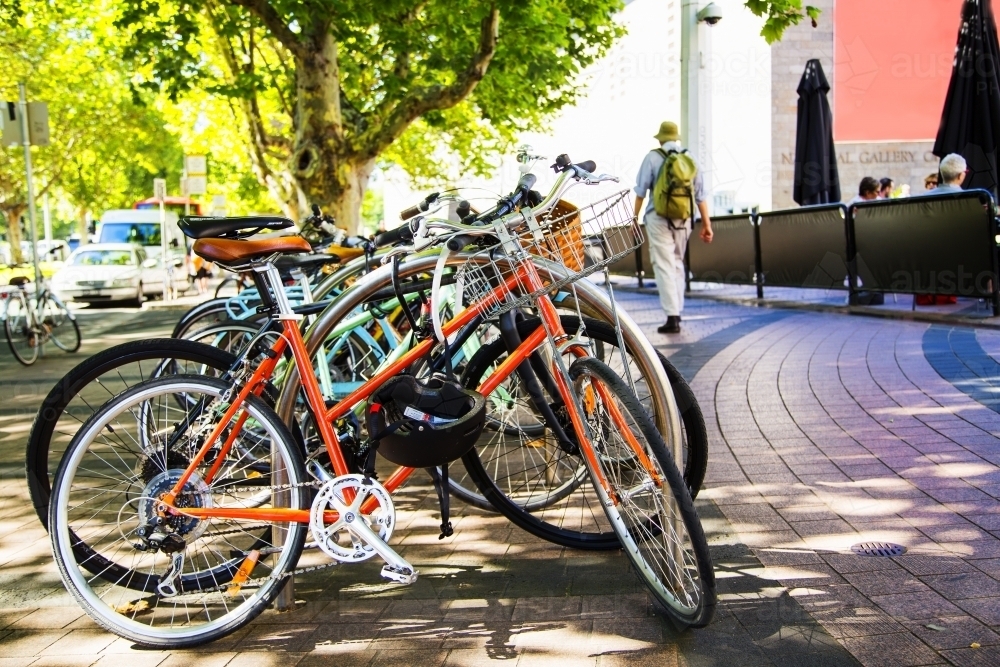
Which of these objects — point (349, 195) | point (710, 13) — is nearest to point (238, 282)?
point (349, 195)

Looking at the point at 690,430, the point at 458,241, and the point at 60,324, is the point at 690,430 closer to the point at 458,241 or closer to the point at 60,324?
the point at 458,241

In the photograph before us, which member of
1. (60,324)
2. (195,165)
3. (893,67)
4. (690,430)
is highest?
(893,67)

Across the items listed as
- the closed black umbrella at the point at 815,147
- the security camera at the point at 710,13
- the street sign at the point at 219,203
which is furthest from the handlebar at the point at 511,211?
the street sign at the point at 219,203

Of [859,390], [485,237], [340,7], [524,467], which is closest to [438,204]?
[485,237]

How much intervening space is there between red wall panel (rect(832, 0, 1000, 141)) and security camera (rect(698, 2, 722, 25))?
43.0 ft

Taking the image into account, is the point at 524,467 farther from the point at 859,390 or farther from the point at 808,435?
the point at 859,390

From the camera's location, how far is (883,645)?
2.92 metres

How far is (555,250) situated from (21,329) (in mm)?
11307

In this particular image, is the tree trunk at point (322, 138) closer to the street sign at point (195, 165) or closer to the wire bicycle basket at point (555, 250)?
the wire bicycle basket at point (555, 250)

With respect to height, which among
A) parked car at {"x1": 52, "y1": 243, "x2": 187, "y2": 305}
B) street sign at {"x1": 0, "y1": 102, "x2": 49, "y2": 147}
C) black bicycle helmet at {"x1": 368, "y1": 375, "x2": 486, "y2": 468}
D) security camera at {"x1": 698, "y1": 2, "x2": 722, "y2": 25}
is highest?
security camera at {"x1": 698, "y1": 2, "x2": 722, "y2": 25}

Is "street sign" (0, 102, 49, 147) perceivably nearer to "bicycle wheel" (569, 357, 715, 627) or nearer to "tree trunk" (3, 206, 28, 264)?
"bicycle wheel" (569, 357, 715, 627)

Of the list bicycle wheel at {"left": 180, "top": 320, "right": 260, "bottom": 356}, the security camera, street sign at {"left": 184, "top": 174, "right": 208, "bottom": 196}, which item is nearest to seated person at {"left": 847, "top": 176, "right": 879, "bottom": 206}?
the security camera

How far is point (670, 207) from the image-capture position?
10.4 meters

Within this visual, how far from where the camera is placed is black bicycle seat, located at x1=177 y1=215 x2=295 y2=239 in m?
3.31
